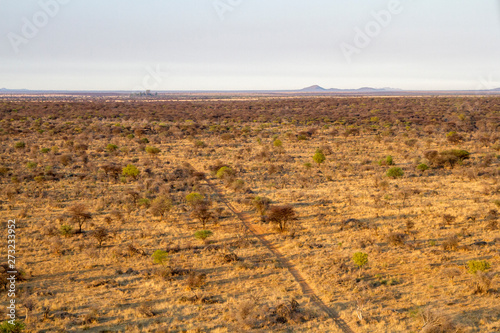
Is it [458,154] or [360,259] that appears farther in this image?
[458,154]

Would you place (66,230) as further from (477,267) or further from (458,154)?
(458,154)

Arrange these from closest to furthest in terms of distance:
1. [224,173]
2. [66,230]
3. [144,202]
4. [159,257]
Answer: [159,257] → [66,230] → [144,202] → [224,173]

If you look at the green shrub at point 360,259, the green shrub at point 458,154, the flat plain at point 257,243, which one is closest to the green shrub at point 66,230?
the flat plain at point 257,243

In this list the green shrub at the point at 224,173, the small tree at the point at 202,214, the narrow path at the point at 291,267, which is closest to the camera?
the narrow path at the point at 291,267

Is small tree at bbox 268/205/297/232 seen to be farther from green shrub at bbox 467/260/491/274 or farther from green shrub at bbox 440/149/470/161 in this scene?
green shrub at bbox 440/149/470/161

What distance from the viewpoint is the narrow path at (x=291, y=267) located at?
400 inches

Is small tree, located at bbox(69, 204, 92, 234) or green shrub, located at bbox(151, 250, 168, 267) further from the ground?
small tree, located at bbox(69, 204, 92, 234)

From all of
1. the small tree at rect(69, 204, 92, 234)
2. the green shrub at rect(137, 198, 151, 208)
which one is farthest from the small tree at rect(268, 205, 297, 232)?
the small tree at rect(69, 204, 92, 234)

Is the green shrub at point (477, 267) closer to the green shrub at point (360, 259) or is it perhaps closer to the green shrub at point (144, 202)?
the green shrub at point (360, 259)

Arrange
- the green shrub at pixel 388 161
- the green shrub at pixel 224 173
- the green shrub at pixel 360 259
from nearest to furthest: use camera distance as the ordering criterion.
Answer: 1. the green shrub at pixel 360 259
2. the green shrub at pixel 224 173
3. the green shrub at pixel 388 161

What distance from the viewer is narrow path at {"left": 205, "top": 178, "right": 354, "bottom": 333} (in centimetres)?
1016

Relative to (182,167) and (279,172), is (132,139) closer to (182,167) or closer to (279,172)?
(182,167)

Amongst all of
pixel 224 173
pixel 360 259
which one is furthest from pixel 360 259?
pixel 224 173

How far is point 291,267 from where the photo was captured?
13359mm
